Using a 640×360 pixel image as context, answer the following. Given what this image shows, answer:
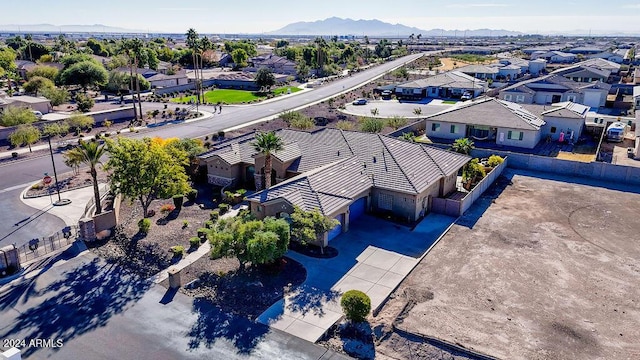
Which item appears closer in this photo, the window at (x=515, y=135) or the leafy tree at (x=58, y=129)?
the window at (x=515, y=135)

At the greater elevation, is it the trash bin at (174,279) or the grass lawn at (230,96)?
the grass lawn at (230,96)

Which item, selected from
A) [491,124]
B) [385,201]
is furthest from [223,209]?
[491,124]

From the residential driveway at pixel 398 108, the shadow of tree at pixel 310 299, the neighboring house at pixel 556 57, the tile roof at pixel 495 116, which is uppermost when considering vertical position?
the neighboring house at pixel 556 57

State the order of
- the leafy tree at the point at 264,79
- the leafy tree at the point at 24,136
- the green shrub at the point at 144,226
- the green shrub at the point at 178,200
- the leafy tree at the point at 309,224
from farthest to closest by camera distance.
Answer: the leafy tree at the point at 264,79 → the leafy tree at the point at 24,136 → the green shrub at the point at 178,200 → the green shrub at the point at 144,226 → the leafy tree at the point at 309,224

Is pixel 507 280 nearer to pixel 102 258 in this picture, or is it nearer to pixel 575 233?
pixel 575 233

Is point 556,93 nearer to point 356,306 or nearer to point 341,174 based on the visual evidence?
point 341,174

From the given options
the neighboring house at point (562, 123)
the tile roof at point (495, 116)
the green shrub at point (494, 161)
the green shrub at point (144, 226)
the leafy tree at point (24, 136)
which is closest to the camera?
the green shrub at point (144, 226)

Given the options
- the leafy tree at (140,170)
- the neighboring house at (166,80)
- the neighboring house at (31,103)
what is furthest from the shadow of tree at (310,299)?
the neighboring house at (166,80)

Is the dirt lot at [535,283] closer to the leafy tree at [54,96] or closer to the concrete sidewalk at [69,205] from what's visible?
the concrete sidewalk at [69,205]
